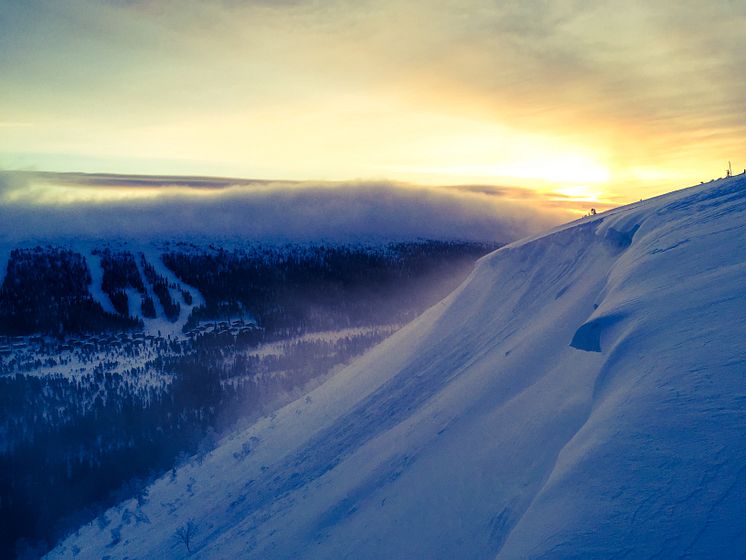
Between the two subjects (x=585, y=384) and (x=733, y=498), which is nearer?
(x=733, y=498)

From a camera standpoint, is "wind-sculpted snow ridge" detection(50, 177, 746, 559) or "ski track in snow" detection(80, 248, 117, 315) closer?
"wind-sculpted snow ridge" detection(50, 177, 746, 559)

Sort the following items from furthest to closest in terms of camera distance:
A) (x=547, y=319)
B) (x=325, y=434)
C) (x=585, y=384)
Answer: (x=325, y=434), (x=547, y=319), (x=585, y=384)

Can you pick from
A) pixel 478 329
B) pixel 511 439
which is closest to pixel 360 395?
pixel 478 329

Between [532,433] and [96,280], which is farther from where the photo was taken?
[96,280]

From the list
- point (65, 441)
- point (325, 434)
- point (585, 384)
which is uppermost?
point (585, 384)

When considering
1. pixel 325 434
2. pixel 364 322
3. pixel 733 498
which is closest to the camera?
pixel 733 498

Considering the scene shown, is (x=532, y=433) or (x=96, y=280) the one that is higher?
(x=532, y=433)

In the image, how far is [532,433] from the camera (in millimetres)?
4969

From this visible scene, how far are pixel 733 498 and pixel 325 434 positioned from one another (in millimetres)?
8167

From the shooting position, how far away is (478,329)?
1012cm

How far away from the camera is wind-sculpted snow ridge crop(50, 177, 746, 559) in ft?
8.86

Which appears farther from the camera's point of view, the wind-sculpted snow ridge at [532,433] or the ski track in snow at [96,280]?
the ski track in snow at [96,280]

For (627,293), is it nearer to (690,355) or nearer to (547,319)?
(690,355)

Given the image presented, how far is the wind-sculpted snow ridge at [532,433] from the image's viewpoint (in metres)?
2.70
